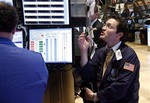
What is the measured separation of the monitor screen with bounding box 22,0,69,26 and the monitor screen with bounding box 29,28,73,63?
0.10m

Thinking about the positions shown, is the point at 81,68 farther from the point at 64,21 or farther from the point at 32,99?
the point at 32,99

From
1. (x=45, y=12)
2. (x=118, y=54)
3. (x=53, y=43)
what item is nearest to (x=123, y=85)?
(x=118, y=54)

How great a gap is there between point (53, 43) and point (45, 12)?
32 cm

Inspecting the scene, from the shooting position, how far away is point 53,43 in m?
2.70

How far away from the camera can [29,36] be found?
8.98 feet

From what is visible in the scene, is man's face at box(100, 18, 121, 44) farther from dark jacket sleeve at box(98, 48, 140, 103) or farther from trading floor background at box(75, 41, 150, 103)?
trading floor background at box(75, 41, 150, 103)

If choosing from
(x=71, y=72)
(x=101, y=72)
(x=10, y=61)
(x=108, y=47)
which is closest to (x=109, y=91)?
(x=101, y=72)

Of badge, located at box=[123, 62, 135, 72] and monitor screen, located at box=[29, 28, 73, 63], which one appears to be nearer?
badge, located at box=[123, 62, 135, 72]

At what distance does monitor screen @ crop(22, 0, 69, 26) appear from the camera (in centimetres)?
273

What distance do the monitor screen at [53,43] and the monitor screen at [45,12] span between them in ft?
0.34

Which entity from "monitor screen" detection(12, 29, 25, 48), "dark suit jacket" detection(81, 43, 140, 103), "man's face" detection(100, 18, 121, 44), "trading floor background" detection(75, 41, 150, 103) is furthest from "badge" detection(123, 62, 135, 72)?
"trading floor background" detection(75, 41, 150, 103)

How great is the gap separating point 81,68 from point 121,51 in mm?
433

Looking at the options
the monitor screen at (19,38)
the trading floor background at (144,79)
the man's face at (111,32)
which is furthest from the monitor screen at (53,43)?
the trading floor background at (144,79)

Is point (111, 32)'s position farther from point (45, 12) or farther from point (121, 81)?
point (45, 12)
